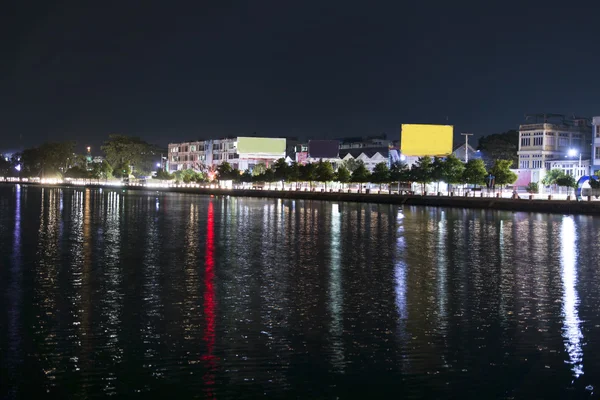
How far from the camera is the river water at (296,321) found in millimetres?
11641

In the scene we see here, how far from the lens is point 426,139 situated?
10062 cm

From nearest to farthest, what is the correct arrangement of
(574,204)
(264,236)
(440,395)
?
(440,395) → (264,236) → (574,204)

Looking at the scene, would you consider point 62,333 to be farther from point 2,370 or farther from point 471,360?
point 471,360

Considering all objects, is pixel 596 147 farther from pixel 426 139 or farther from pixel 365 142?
pixel 365 142

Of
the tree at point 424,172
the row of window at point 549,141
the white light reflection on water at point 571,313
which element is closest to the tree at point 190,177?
the tree at point 424,172

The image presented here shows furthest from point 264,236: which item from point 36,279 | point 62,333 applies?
point 62,333

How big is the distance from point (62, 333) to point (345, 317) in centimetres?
616

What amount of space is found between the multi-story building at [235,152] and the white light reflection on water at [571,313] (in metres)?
124

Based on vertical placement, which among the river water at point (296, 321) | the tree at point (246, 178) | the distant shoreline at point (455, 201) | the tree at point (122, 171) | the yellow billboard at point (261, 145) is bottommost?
the river water at point (296, 321)

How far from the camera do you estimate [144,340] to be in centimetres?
1405

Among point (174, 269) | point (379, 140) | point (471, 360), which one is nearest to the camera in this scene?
point (471, 360)

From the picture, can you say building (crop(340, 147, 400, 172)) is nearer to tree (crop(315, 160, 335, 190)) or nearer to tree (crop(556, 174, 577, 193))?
tree (crop(315, 160, 335, 190))

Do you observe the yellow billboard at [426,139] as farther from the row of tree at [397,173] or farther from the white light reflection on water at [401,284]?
the white light reflection on water at [401,284]

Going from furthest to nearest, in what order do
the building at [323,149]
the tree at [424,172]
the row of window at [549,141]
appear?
the building at [323,149], the row of window at [549,141], the tree at [424,172]
